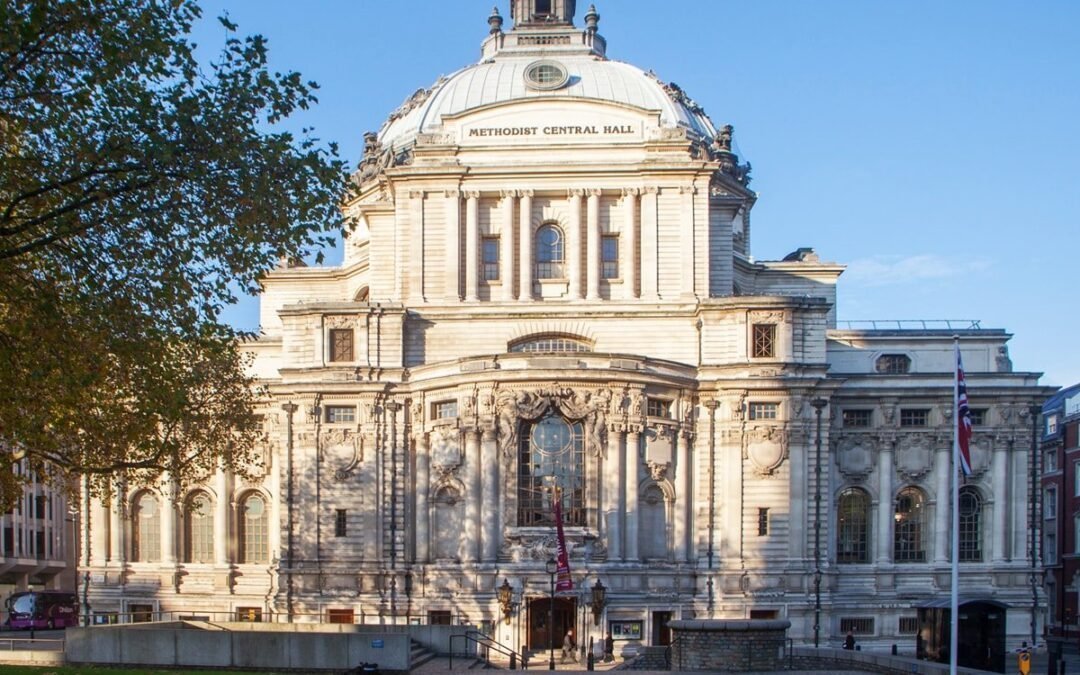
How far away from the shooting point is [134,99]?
28719mm

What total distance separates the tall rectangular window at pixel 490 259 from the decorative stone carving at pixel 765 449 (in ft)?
48.4

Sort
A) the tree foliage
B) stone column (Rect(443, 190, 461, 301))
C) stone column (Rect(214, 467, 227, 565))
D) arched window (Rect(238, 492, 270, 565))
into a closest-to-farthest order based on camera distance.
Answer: the tree foliage < stone column (Rect(443, 190, 461, 301)) < stone column (Rect(214, 467, 227, 565)) < arched window (Rect(238, 492, 270, 565))

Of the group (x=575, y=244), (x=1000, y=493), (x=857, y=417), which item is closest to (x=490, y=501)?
(x=575, y=244)

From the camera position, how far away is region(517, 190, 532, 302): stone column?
66.1m

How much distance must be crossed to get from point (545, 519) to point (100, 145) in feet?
116

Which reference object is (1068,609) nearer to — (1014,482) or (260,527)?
(1014,482)

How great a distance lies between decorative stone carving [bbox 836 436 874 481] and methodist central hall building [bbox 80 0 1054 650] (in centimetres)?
13

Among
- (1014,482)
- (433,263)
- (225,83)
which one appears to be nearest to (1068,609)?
(1014,482)

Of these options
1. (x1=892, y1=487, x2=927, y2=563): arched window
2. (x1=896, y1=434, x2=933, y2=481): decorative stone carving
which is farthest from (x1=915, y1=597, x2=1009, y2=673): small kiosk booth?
(x1=896, y1=434, x2=933, y2=481): decorative stone carving

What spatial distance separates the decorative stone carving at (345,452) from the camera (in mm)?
64812

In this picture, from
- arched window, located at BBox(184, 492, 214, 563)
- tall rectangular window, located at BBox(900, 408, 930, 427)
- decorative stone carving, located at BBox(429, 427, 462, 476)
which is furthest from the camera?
arched window, located at BBox(184, 492, 214, 563)

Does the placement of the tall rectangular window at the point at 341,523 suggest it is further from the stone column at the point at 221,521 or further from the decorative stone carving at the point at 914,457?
the decorative stone carving at the point at 914,457

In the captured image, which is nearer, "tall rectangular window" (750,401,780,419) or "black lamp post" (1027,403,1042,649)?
"tall rectangular window" (750,401,780,419)

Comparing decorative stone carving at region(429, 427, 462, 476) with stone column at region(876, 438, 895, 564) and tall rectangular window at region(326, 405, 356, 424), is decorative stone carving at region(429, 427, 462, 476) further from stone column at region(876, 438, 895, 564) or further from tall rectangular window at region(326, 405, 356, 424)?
stone column at region(876, 438, 895, 564)
